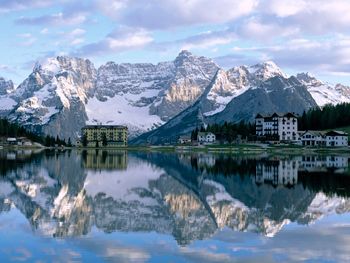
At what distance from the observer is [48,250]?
26297mm

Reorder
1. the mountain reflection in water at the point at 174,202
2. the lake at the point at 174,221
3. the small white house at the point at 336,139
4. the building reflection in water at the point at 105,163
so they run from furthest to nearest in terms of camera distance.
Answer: the small white house at the point at 336,139, the building reflection in water at the point at 105,163, the mountain reflection in water at the point at 174,202, the lake at the point at 174,221

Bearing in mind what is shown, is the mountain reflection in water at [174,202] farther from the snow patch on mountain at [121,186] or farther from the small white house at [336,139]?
the small white house at [336,139]

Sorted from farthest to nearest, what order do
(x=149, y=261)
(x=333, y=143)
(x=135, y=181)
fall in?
(x=333, y=143), (x=135, y=181), (x=149, y=261)

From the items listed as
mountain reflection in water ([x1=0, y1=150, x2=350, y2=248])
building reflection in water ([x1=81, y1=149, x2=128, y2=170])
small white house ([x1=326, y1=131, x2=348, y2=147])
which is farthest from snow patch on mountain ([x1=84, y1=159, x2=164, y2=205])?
small white house ([x1=326, y1=131, x2=348, y2=147])

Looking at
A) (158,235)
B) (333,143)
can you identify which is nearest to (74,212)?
(158,235)

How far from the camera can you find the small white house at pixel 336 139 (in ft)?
637

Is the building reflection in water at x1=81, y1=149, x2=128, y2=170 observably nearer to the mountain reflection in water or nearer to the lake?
the mountain reflection in water

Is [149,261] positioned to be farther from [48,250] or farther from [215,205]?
[215,205]

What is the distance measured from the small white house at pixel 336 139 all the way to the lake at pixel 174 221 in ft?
450

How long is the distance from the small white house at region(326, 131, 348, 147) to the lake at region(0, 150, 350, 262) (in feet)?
450

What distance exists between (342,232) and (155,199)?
61.6 ft

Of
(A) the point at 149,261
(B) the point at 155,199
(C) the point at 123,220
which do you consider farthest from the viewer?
Answer: (B) the point at 155,199

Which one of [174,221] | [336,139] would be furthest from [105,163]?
[336,139]

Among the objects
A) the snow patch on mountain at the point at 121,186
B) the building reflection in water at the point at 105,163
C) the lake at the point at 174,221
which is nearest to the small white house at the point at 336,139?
the building reflection in water at the point at 105,163
